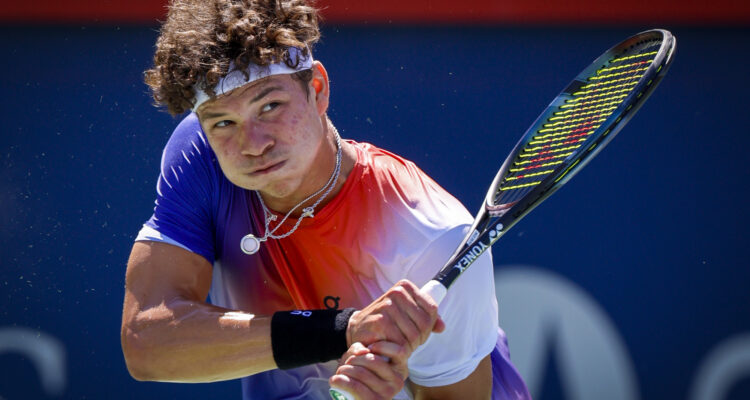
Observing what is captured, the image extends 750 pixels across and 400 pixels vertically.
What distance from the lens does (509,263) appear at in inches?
154

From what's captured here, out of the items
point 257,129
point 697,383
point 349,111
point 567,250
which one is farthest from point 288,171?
point 697,383

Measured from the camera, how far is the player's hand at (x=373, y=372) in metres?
1.92

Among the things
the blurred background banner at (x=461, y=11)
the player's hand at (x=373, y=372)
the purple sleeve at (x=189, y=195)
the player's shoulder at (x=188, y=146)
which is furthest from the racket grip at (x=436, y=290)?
the blurred background banner at (x=461, y=11)

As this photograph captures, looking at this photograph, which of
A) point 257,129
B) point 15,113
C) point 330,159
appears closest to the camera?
point 257,129

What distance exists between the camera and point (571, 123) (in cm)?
269

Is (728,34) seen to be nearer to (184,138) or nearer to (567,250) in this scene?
(567,250)

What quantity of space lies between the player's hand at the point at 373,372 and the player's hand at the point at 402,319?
0.07 feet

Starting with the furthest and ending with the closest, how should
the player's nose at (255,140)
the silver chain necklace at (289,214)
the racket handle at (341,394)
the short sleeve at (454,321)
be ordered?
1. the silver chain necklace at (289,214)
2. the short sleeve at (454,321)
3. the player's nose at (255,140)
4. the racket handle at (341,394)

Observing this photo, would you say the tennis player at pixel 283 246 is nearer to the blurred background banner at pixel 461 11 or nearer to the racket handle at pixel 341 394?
the racket handle at pixel 341 394

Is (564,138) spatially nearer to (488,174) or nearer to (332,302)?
(332,302)

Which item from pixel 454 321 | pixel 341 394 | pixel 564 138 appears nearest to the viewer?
pixel 341 394

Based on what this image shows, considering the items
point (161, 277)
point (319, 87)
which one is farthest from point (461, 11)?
point (161, 277)

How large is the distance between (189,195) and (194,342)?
44cm

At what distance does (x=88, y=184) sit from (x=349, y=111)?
1145mm
